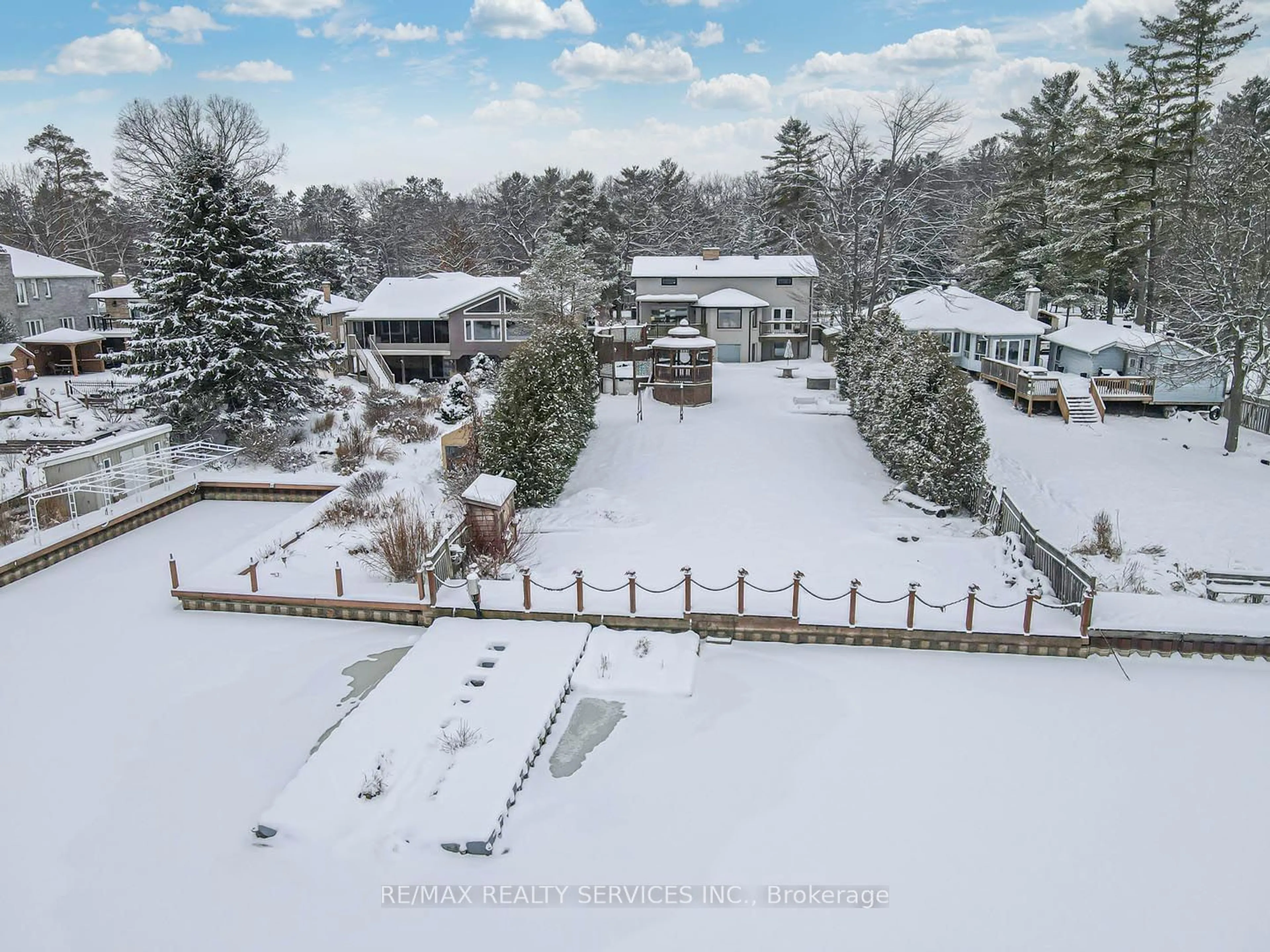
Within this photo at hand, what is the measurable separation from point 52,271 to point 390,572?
36710 millimetres

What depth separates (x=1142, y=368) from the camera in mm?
27969

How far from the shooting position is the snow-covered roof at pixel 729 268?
1515 inches

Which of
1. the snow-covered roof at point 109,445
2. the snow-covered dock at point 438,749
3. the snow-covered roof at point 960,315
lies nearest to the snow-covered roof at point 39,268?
the snow-covered roof at point 109,445

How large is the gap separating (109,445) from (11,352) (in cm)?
1960

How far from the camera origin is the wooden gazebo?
1048 inches

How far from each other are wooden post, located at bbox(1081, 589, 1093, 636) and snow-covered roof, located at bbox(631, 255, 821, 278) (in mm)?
28455

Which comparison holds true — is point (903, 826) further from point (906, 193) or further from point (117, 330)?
point (117, 330)

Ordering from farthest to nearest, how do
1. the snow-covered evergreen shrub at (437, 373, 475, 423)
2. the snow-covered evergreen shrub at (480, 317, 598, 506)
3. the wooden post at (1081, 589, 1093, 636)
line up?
the snow-covered evergreen shrub at (437, 373, 475, 423) → the snow-covered evergreen shrub at (480, 317, 598, 506) → the wooden post at (1081, 589, 1093, 636)

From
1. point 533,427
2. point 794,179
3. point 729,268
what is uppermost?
point 794,179

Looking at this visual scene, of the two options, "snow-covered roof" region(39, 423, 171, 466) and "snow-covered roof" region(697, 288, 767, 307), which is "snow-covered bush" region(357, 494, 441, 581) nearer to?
"snow-covered roof" region(39, 423, 171, 466)

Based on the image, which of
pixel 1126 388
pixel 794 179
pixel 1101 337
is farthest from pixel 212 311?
pixel 794 179

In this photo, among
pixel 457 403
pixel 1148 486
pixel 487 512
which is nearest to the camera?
pixel 487 512

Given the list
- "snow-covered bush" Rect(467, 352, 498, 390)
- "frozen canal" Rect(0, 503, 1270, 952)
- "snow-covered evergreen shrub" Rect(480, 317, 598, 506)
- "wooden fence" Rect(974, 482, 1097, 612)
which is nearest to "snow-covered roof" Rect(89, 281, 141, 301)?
"snow-covered bush" Rect(467, 352, 498, 390)

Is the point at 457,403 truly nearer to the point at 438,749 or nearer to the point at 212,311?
the point at 212,311
